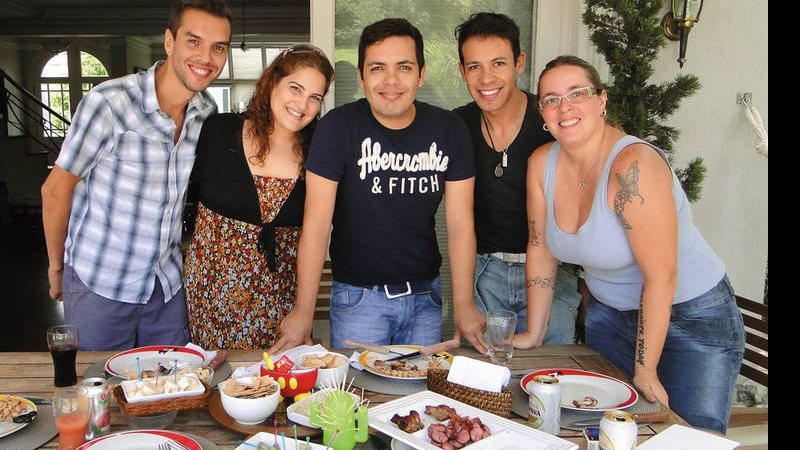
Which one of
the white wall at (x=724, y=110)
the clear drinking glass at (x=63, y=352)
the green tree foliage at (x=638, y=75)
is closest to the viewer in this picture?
the clear drinking glass at (x=63, y=352)

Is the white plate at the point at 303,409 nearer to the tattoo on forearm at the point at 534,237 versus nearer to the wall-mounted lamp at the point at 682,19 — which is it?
the tattoo on forearm at the point at 534,237

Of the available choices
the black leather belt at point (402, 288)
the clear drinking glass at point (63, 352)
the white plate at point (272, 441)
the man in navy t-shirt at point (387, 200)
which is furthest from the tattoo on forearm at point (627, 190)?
the clear drinking glass at point (63, 352)

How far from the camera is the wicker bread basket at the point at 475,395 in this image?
1.51 metres

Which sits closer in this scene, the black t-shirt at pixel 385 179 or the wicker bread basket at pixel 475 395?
the wicker bread basket at pixel 475 395

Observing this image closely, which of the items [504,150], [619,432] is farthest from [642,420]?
[504,150]

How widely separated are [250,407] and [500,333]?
2.18 ft

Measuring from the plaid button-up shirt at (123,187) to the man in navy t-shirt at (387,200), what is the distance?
0.51 m

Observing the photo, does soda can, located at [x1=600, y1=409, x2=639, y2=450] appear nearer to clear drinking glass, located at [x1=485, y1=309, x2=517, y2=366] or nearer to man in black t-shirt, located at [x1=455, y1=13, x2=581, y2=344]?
clear drinking glass, located at [x1=485, y1=309, x2=517, y2=366]

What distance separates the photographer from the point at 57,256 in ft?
7.59

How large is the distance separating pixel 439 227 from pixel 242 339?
1.61m

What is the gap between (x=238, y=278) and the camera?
7.49 feet

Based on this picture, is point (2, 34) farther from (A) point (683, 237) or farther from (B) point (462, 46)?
(A) point (683, 237)

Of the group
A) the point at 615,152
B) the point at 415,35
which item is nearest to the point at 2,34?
the point at 415,35
